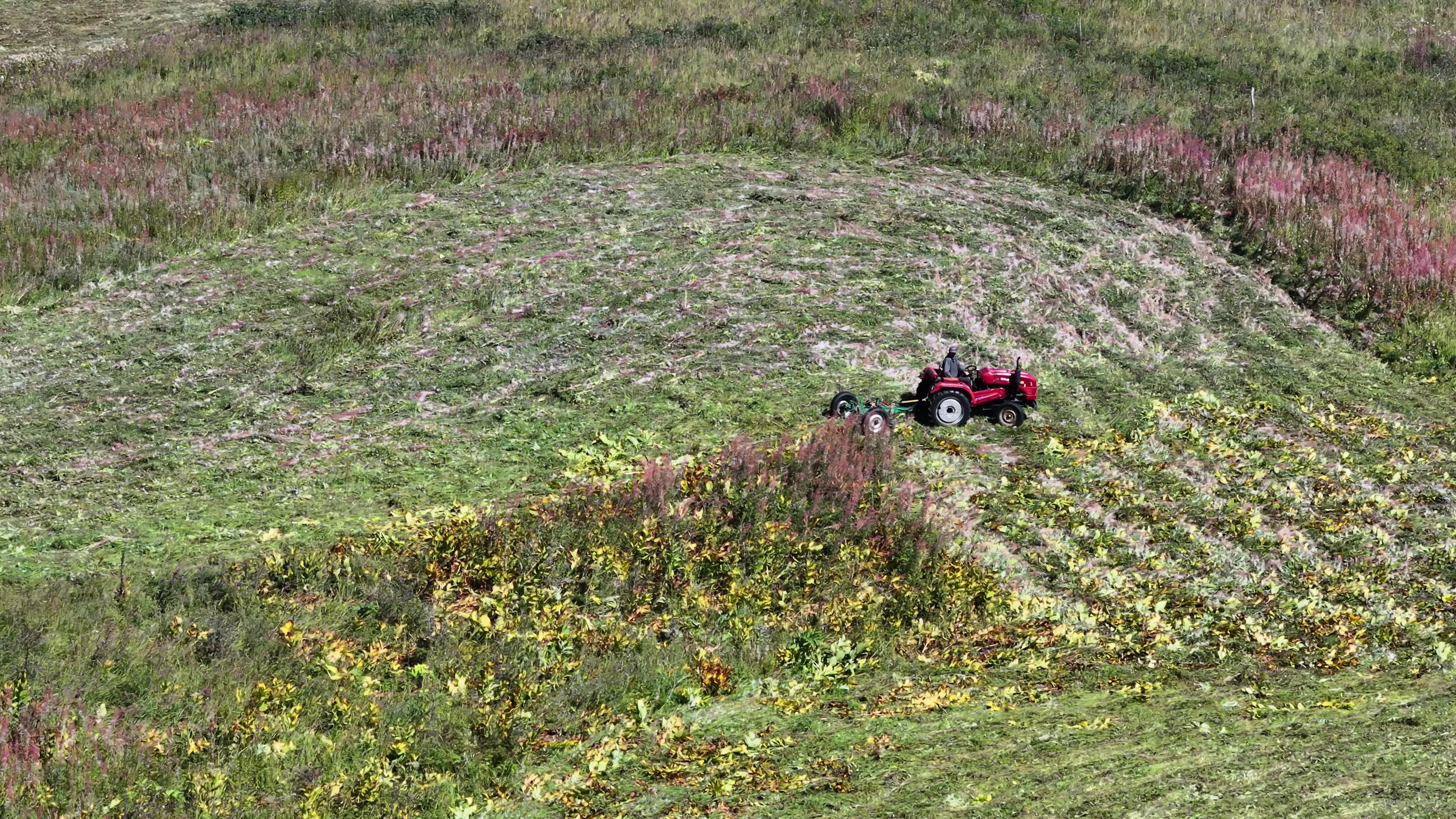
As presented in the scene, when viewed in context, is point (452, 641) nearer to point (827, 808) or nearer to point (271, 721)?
point (271, 721)

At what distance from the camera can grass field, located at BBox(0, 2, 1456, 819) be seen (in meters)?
6.56

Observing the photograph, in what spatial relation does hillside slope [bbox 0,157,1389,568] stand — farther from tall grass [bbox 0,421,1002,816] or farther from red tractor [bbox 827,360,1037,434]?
tall grass [bbox 0,421,1002,816]

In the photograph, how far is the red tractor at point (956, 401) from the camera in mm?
10977

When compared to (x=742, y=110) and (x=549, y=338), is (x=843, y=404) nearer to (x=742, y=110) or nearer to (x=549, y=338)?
(x=549, y=338)

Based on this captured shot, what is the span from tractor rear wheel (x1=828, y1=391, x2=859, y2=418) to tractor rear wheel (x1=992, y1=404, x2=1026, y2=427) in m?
1.48

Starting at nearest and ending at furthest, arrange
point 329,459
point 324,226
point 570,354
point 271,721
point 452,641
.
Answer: point 271,721 < point 452,641 < point 329,459 < point 570,354 < point 324,226

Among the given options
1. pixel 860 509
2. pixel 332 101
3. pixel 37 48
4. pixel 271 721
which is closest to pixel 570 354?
pixel 860 509

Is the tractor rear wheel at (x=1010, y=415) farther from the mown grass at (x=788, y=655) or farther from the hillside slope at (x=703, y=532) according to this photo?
the mown grass at (x=788, y=655)

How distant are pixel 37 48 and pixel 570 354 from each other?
70.6ft

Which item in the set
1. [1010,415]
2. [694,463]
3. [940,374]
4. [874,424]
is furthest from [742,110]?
[694,463]

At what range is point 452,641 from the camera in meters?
7.73

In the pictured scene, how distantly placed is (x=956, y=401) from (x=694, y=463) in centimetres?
270

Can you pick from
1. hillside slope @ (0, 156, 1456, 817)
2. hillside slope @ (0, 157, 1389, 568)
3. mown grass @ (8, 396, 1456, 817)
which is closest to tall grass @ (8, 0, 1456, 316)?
hillside slope @ (0, 157, 1389, 568)

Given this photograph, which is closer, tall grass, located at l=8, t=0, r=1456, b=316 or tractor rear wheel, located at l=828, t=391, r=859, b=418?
tractor rear wheel, located at l=828, t=391, r=859, b=418
